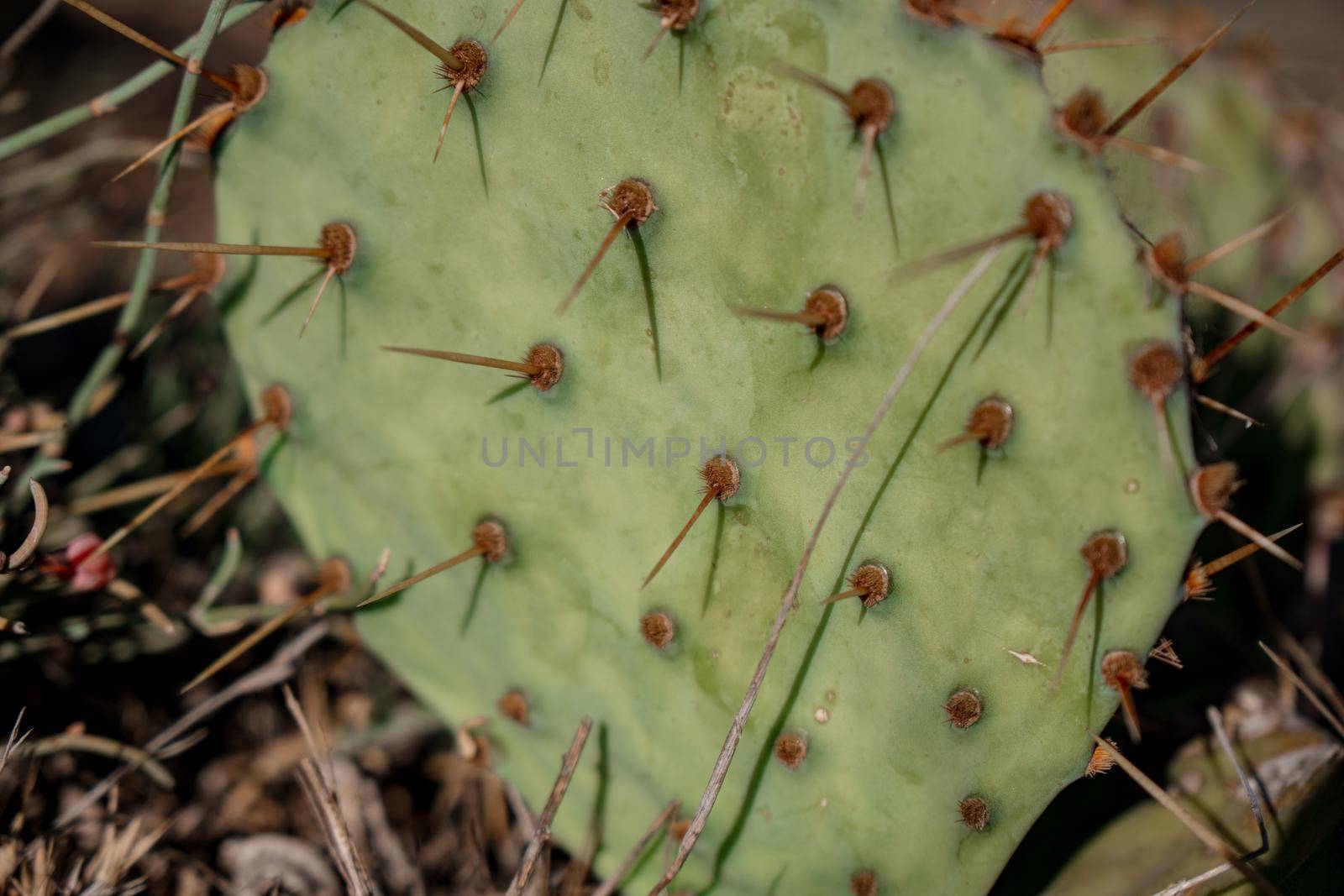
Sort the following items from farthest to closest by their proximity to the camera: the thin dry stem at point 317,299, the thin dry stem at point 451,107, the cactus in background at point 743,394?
the thin dry stem at point 317,299
the thin dry stem at point 451,107
the cactus in background at point 743,394

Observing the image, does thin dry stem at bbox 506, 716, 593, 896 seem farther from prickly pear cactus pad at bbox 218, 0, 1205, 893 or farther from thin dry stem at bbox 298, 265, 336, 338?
Result: thin dry stem at bbox 298, 265, 336, 338

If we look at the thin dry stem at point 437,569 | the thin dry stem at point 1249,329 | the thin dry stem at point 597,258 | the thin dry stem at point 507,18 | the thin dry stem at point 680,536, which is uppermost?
the thin dry stem at point 507,18

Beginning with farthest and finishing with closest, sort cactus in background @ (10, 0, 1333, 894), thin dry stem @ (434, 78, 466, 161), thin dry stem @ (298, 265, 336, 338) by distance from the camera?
thin dry stem @ (298, 265, 336, 338), thin dry stem @ (434, 78, 466, 161), cactus in background @ (10, 0, 1333, 894)

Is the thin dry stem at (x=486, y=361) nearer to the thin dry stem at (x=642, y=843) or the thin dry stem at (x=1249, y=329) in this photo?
the thin dry stem at (x=642, y=843)

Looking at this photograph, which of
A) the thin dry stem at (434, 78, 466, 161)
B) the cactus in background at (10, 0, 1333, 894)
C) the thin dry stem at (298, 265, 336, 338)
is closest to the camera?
the cactus in background at (10, 0, 1333, 894)

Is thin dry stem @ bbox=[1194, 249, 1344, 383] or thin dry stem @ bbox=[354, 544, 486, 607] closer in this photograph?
thin dry stem @ bbox=[1194, 249, 1344, 383]

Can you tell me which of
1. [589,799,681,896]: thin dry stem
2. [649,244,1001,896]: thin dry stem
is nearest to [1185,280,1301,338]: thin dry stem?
[649,244,1001,896]: thin dry stem

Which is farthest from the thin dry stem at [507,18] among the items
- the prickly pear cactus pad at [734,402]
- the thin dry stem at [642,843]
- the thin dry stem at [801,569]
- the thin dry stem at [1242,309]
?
the thin dry stem at [642,843]

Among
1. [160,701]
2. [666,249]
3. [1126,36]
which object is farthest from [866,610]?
[1126,36]

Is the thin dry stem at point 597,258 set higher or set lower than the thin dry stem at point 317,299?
higher
